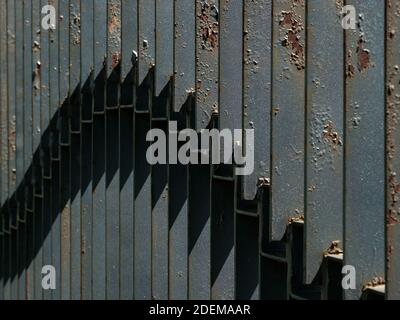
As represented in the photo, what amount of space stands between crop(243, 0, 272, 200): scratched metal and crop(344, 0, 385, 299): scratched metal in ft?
1.93

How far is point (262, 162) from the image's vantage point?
9.04 ft

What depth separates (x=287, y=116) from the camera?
8.50 feet

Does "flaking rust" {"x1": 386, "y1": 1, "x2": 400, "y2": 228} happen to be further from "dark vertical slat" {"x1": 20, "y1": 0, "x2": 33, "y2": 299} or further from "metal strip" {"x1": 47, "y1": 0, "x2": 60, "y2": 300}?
"dark vertical slat" {"x1": 20, "y1": 0, "x2": 33, "y2": 299}

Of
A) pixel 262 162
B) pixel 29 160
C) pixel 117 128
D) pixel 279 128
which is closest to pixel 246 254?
pixel 262 162

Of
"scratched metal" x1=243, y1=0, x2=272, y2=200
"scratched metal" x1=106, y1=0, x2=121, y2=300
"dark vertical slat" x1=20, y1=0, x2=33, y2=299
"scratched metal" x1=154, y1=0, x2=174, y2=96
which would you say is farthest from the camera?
"dark vertical slat" x1=20, y1=0, x2=33, y2=299

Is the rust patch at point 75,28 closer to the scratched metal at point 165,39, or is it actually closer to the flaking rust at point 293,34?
the scratched metal at point 165,39

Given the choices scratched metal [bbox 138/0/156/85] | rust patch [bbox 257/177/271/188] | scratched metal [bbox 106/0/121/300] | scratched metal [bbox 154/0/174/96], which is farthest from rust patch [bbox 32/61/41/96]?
rust patch [bbox 257/177/271/188]

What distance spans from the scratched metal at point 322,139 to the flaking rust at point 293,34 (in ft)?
0.78

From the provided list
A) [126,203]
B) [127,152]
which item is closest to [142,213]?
[126,203]

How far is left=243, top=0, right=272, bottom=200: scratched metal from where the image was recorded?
9.01ft

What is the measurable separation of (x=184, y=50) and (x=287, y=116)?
0.78m

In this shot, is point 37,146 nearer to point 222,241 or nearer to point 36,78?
point 36,78

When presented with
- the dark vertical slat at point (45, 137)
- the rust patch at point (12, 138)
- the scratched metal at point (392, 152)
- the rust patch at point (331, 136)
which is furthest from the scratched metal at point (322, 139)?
the rust patch at point (12, 138)

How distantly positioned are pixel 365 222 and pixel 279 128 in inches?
20.1
